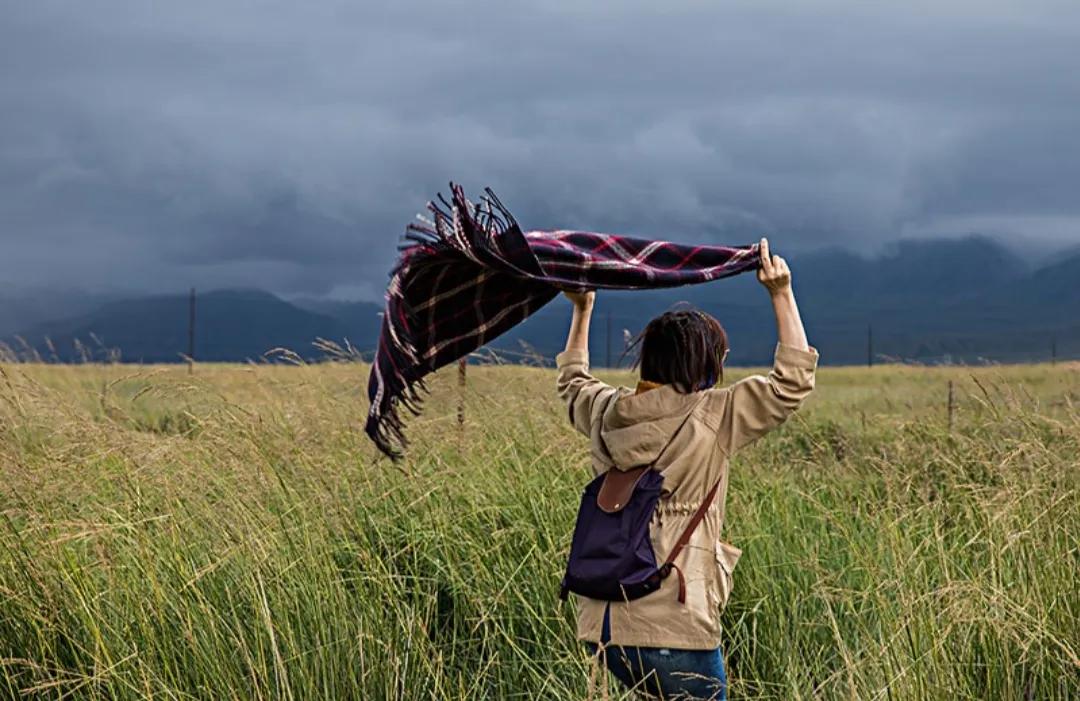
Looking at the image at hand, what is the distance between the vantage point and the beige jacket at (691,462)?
3643 millimetres

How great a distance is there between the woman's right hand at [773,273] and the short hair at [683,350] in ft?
0.80

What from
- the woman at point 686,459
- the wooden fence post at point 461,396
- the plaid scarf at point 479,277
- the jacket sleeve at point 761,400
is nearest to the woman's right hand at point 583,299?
the plaid scarf at point 479,277

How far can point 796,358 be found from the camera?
12.2 feet

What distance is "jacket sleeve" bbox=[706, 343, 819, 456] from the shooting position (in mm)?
3701

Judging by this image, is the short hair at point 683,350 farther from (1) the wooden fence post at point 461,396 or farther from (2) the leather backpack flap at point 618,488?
(1) the wooden fence post at point 461,396

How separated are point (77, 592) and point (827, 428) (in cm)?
910

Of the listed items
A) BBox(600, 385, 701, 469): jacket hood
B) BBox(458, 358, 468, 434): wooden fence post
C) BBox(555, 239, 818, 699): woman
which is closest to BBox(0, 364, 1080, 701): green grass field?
BBox(458, 358, 468, 434): wooden fence post

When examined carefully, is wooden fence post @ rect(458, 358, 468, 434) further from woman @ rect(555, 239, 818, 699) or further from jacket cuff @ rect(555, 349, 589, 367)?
woman @ rect(555, 239, 818, 699)

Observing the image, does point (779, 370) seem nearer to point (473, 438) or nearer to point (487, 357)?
point (473, 438)

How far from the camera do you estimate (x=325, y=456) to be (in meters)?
6.26

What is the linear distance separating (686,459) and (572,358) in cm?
70

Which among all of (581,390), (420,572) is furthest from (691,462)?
(420,572)

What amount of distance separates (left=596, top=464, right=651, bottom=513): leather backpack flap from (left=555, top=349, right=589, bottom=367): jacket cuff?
55 cm

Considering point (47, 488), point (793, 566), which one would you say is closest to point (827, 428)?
point (793, 566)
